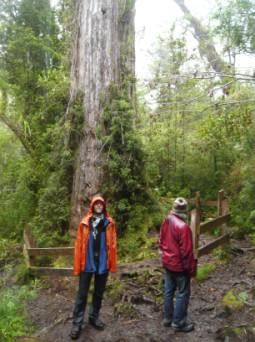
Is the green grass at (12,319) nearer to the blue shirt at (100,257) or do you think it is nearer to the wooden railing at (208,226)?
the blue shirt at (100,257)

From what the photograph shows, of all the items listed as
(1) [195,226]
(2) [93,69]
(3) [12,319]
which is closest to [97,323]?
(3) [12,319]

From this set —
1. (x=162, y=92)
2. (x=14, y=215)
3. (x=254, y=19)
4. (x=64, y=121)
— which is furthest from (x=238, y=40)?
(x=14, y=215)

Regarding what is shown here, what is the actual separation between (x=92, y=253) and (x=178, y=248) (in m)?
1.21

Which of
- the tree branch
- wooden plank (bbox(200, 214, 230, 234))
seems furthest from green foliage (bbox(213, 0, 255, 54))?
wooden plank (bbox(200, 214, 230, 234))

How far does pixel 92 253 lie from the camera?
5.54 metres

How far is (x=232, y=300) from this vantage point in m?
6.42

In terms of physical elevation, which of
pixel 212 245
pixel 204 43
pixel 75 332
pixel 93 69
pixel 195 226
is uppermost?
pixel 204 43

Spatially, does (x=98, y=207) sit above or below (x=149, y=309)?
above

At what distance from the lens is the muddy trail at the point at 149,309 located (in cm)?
561

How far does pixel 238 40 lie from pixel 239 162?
198 inches

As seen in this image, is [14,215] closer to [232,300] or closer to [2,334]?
[2,334]

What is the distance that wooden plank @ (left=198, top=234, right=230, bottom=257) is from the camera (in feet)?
25.2

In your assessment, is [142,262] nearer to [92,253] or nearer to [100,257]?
A: [100,257]

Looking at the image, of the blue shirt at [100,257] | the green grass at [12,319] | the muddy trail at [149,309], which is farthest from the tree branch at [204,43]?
the green grass at [12,319]
